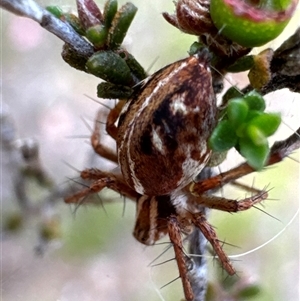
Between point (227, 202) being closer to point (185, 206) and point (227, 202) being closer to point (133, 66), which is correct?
point (185, 206)

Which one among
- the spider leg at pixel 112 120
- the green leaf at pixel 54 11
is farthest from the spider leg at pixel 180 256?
the green leaf at pixel 54 11

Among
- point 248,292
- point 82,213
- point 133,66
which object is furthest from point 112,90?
point 82,213

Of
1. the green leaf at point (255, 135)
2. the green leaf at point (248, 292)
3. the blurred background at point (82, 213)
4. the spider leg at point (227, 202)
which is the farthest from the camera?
the blurred background at point (82, 213)

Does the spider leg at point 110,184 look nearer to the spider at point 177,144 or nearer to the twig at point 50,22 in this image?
the spider at point 177,144

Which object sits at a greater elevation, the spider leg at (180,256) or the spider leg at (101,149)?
the spider leg at (180,256)

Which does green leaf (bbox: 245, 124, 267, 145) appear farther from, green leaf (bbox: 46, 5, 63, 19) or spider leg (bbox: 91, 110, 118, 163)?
spider leg (bbox: 91, 110, 118, 163)

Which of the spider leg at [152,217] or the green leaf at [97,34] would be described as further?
the spider leg at [152,217]
